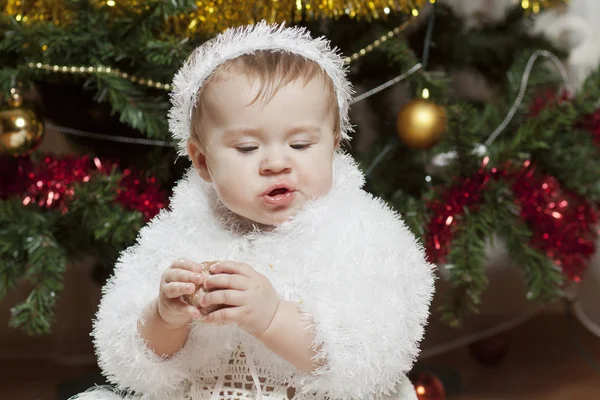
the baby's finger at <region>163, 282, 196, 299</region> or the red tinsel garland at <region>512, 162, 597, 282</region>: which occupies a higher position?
the baby's finger at <region>163, 282, 196, 299</region>

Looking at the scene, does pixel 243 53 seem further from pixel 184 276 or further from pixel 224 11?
pixel 224 11

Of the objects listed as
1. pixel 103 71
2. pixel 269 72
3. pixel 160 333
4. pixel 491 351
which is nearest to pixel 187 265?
pixel 160 333

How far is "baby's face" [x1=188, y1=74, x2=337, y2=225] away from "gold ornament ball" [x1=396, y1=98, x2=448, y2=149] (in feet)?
1.52

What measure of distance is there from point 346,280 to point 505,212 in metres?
0.61

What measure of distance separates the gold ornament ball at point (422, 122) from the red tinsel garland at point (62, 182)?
0.45m

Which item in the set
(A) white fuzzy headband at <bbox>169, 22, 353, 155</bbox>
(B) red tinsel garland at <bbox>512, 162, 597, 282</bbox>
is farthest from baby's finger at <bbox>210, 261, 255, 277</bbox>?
(B) red tinsel garland at <bbox>512, 162, 597, 282</bbox>

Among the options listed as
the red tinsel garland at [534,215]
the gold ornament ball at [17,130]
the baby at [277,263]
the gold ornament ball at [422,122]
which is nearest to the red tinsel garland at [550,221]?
the red tinsel garland at [534,215]

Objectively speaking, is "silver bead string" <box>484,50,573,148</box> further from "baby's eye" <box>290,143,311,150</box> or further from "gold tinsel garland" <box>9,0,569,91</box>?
"baby's eye" <box>290,143,311,150</box>

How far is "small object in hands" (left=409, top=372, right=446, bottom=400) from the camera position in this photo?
1341mm

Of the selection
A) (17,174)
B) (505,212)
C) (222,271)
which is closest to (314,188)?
(222,271)

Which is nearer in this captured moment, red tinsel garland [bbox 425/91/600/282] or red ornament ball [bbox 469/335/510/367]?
red tinsel garland [bbox 425/91/600/282]

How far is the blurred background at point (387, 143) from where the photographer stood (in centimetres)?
124

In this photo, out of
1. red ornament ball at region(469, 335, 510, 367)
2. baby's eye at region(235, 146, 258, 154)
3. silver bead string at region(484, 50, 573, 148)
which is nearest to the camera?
baby's eye at region(235, 146, 258, 154)

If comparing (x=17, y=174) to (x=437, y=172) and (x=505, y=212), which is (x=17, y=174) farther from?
(x=505, y=212)
